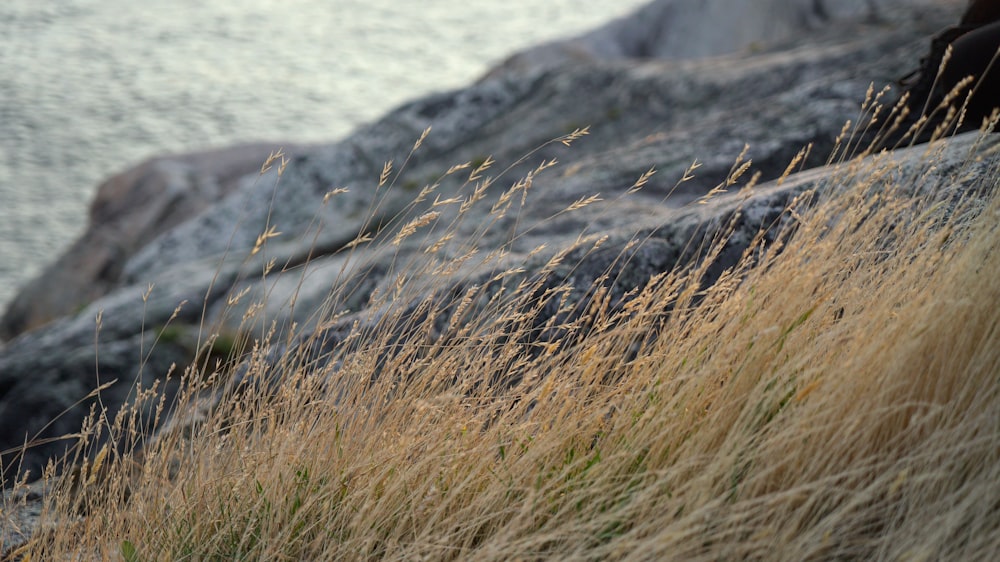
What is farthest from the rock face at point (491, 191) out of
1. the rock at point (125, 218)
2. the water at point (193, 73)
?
the water at point (193, 73)

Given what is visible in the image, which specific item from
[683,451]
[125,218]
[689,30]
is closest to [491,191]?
[683,451]

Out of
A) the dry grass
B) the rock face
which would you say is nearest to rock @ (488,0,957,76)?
the rock face

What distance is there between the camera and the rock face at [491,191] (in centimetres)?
436

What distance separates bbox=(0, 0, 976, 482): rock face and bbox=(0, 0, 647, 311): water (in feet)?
16.2

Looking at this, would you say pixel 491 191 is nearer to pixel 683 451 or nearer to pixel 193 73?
pixel 683 451

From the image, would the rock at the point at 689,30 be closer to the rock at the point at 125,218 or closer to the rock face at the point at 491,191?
the rock face at the point at 491,191

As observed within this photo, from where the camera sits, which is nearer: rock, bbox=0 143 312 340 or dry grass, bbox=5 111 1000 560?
dry grass, bbox=5 111 1000 560

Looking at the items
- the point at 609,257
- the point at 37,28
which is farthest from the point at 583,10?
the point at 609,257

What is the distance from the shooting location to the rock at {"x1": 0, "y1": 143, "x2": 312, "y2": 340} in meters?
9.73

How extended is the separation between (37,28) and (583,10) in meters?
11.5

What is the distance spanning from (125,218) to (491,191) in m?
6.45

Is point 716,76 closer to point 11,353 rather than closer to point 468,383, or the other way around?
point 468,383

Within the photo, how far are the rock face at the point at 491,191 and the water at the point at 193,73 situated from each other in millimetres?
4926

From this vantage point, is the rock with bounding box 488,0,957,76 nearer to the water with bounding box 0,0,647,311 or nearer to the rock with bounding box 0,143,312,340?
the rock with bounding box 0,143,312,340
